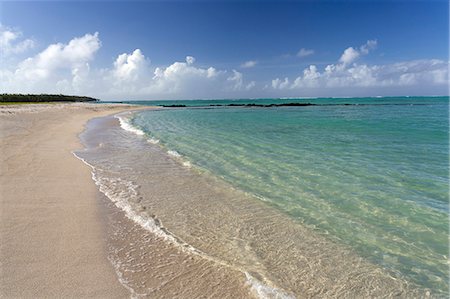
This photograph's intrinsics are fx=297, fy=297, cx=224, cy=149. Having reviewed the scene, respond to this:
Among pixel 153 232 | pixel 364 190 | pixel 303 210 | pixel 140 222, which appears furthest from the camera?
pixel 364 190

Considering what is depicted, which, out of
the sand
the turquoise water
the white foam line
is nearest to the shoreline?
the white foam line

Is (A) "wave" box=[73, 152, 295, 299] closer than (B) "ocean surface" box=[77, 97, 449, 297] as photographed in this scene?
Yes

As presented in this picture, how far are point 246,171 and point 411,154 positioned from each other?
28.1ft

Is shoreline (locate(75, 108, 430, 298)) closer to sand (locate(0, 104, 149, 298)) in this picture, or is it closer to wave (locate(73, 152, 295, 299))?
wave (locate(73, 152, 295, 299))

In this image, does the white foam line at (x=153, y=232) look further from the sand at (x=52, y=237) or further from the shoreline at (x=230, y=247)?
the sand at (x=52, y=237)

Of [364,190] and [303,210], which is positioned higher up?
[364,190]

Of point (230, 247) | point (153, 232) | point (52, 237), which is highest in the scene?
point (52, 237)

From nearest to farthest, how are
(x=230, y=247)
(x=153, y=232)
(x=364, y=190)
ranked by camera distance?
(x=230, y=247) → (x=153, y=232) → (x=364, y=190)

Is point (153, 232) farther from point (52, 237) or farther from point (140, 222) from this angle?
point (52, 237)

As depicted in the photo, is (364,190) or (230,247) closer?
(230,247)

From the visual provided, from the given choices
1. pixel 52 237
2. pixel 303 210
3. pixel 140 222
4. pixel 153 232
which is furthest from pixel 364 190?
pixel 52 237

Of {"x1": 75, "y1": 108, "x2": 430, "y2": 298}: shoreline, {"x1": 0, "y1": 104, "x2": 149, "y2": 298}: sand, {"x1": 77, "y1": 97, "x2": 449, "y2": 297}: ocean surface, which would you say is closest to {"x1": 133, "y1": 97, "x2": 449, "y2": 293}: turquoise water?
{"x1": 77, "y1": 97, "x2": 449, "y2": 297}: ocean surface

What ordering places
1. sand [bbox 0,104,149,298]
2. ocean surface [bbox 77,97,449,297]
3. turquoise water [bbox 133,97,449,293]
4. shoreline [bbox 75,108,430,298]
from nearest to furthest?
sand [bbox 0,104,149,298], shoreline [bbox 75,108,430,298], ocean surface [bbox 77,97,449,297], turquoise water [bbox 133,97,449,293]

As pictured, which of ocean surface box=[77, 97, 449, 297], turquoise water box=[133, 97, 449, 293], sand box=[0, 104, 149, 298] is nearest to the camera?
sand box=[0, 104, 149, 298]
